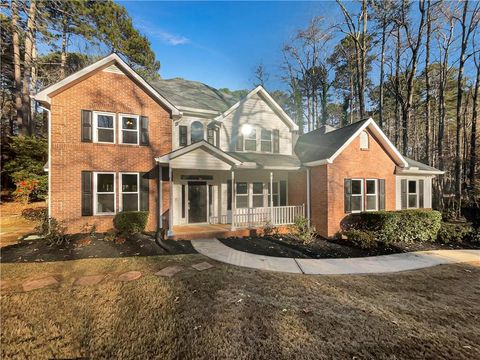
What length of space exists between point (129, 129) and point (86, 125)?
1702mm

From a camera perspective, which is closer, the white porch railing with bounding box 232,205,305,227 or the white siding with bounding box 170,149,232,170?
the white siding with bounding box 170,149,232,170

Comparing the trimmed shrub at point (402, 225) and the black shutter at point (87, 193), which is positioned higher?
the black shutter at point (87, 193)

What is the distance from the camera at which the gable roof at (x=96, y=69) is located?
29.7ft

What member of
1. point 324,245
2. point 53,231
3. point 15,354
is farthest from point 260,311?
point 53,231

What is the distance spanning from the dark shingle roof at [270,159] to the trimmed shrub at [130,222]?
5523 millimetres

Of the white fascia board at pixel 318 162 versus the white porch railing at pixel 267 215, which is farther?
the white porch railing at pixel 267 215

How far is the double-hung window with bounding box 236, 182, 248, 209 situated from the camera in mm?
12719

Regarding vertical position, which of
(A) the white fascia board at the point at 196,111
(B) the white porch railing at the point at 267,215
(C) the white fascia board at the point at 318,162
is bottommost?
(B) the white porch railing at the point at 267,215

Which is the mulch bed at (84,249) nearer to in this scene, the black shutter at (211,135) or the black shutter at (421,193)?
the black shutter at (211,135)

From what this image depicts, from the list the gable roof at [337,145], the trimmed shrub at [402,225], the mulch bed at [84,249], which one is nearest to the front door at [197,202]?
the mulch bed at [84,249]

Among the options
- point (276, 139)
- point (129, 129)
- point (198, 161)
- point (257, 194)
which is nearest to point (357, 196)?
point (257, 194)

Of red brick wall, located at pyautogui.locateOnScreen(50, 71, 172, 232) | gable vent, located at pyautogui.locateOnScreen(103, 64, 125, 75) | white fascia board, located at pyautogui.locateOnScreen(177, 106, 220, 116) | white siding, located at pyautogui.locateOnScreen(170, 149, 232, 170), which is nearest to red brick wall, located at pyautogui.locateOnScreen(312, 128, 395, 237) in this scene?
white siding, located at pyautogui.locateOnScreen(170, 149, 232, 170)

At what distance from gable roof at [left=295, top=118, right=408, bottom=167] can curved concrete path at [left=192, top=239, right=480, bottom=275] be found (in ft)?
15.7

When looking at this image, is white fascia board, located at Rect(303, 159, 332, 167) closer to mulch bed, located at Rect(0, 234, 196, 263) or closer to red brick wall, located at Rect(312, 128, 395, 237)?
red brick wall, located at Rect(312, 128, 395, 237)
